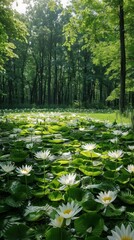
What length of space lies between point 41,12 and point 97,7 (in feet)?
95.3

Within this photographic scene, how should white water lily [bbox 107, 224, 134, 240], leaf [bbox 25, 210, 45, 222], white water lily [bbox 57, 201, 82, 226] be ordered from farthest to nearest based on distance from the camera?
leaf [bbox 25, 210, 45, 222] < white water lily [bbox 57, 201, 82, 226] < white water lily [bbox 107, 224, 134, 240]

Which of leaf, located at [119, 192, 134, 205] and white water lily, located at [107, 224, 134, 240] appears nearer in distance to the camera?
white water lily, located at [107, 224, 134, 240]

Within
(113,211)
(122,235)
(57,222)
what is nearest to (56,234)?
(57,222)

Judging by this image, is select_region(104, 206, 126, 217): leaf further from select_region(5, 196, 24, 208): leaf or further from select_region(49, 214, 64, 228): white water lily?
select_region(5, 196, 24, 208): leaf

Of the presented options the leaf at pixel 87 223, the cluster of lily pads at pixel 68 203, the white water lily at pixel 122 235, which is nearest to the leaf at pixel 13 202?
the cluster of lily pads at pixel 68 203

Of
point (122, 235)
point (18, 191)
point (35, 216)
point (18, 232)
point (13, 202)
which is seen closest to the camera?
point (122, 235)

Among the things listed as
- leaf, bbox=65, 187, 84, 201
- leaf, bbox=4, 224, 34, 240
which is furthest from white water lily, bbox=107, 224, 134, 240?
leaf, bbox=65, 187, 84, 201

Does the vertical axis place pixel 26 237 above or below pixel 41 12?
below

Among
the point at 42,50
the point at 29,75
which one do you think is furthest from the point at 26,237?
the point at 29,75

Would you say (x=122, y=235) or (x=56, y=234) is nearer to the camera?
(x=122, y=235)

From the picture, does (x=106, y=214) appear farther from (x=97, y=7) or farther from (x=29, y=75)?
(x=29, y=75)

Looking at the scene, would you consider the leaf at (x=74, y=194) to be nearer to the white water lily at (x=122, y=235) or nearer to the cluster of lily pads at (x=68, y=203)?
the cluster of lily pads at (x=68, y=203)

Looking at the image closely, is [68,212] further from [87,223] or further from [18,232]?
[18,232]

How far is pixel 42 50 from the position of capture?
38.2 metres
